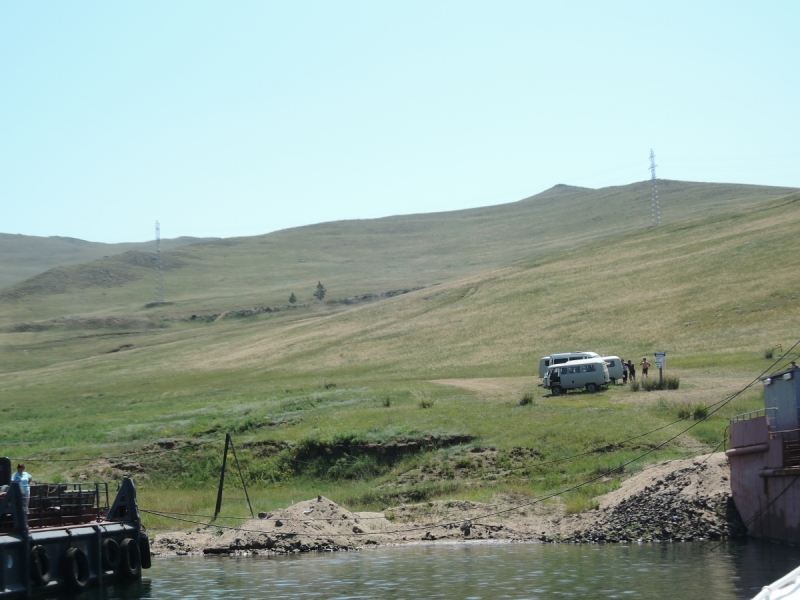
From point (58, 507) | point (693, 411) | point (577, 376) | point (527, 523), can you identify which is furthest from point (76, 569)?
point (577, 376)

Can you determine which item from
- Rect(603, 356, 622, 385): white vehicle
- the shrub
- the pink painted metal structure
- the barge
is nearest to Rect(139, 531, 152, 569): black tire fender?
the barge

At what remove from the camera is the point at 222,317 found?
154 metres

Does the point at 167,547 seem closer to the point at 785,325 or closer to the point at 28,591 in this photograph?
the point at 28,591

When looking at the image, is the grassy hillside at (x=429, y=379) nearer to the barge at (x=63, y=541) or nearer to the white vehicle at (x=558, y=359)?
the white vehicle at (x=558, y=359)

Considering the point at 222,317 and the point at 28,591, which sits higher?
the point at 222,317

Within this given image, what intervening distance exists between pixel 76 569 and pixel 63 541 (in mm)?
833

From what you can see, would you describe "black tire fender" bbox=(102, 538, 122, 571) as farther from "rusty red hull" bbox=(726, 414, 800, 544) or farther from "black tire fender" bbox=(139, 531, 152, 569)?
"rusty red hull" bbox=(726, 414, 800, 544)

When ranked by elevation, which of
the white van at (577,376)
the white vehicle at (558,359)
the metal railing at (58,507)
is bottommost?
the metal railing at (58,507)

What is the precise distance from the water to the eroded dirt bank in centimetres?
110

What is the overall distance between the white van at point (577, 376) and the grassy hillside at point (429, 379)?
1.40 m

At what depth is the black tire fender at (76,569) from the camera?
27859 mm

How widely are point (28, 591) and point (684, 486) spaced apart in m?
20.3

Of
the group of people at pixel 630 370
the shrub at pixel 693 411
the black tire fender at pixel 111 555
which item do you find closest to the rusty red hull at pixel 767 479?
the shrub at pixel 693 411

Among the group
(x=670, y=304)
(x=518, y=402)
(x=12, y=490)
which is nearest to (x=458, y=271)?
(x=670, y=304)
